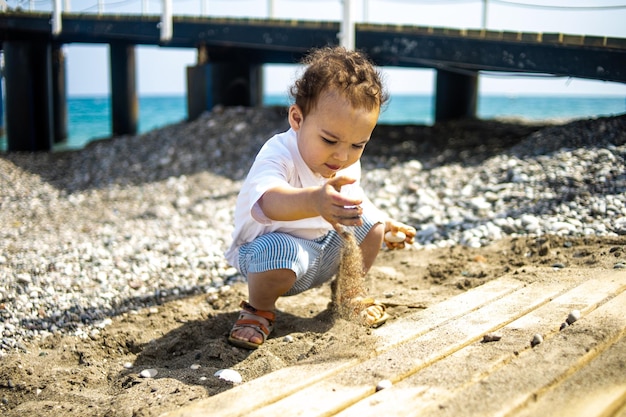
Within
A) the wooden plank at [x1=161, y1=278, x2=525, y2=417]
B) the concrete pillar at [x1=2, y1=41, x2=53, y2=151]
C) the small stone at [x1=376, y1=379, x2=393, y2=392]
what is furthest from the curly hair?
the concrete pillar at [x1=2, y1=41, x2=53, y2=151]

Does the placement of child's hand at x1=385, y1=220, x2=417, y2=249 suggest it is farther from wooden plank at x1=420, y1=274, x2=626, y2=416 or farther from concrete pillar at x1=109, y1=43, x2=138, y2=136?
concrete pillar at x1=109, y1=43, x2=138, y2=136

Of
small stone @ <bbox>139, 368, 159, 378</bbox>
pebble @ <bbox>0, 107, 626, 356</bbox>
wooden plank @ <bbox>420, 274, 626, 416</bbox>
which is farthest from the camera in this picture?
pebble @ <bbox>0, 107, 626, 356</bbox>

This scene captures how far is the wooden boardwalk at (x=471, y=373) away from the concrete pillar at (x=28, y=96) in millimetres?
8715

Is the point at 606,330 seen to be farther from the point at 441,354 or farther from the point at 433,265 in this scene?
the point at 433,265

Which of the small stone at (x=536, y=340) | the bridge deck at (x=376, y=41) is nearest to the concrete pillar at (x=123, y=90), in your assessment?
the bridge deck at (x=376, y=41)

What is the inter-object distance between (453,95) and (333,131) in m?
7.51

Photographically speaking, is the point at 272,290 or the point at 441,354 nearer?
the point at 441,354

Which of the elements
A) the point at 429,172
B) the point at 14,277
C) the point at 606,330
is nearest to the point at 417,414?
the point at 606,330

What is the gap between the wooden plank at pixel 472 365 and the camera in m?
1.76

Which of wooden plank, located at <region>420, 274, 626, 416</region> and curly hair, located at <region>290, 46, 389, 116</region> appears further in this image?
curly hair, located at <region>290, 46, 389, 116</region>

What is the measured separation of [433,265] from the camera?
12.5 ft

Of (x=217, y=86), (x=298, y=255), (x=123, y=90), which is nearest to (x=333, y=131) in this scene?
(x=298, y=255)

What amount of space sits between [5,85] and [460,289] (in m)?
8.59

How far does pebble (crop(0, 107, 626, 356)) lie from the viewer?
Answer: 3.59 m
